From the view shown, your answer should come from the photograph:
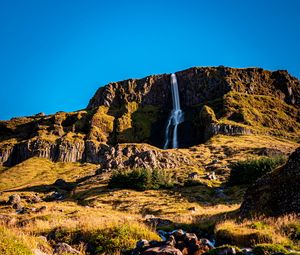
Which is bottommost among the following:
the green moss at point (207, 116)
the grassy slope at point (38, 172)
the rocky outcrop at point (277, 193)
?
the rocky outcrop at point (277, 193)

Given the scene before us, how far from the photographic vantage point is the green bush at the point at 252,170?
2504 inches

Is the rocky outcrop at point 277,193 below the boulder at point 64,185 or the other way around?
below

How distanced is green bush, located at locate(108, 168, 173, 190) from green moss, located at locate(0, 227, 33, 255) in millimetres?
54398

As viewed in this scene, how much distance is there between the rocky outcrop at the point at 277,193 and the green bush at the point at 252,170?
4223 cm

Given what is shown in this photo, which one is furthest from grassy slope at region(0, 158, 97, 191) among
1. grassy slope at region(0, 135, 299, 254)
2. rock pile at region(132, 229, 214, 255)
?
A: rock pile at region(132, 229, 214, 255)

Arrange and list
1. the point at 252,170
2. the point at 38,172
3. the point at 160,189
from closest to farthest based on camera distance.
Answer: the point at 160,189, the point at 252,170, the point at 38,172

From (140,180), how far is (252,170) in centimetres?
2381

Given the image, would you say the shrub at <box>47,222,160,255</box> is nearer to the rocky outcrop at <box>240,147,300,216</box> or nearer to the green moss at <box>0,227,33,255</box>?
the green moss at <box>0,227,33,255</box>

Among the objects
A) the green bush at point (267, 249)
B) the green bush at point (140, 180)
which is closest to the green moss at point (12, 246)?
the green bush at point (267, 249)

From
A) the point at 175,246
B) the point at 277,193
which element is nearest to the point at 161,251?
the point at 175,246

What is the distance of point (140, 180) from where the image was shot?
66.1 m

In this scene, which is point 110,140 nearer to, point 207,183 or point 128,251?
point 207,183

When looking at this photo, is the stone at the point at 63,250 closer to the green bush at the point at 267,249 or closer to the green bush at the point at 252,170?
the green bush at the point at 267,249

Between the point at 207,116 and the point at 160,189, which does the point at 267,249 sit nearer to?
the point at 160,189
